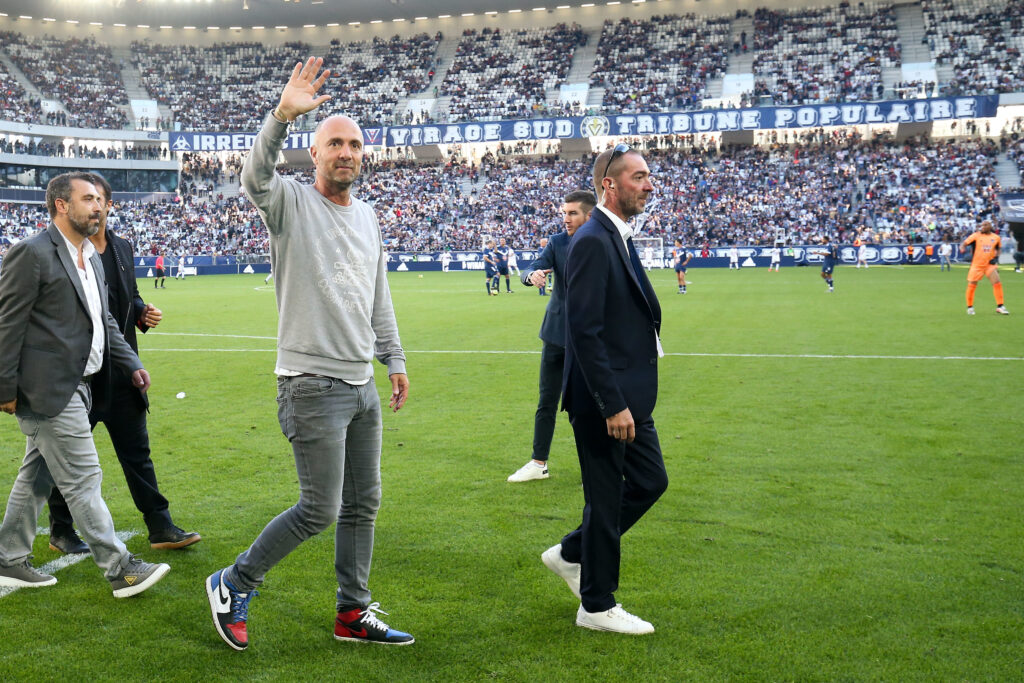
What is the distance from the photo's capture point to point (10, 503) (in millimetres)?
4590

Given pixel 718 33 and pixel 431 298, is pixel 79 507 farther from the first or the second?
pixel 718 33

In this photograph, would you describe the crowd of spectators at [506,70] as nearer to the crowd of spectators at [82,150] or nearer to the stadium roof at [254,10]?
the stadium roof at [254,10]

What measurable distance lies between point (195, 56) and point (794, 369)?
7297cm

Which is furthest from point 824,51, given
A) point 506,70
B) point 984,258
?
point 984,258

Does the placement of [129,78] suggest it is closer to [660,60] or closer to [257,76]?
[257,76]

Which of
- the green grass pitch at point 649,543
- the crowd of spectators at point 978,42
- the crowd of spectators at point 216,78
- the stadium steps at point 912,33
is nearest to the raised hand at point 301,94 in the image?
the green grass pitch at point 649,543

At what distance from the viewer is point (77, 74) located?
67.7 meters

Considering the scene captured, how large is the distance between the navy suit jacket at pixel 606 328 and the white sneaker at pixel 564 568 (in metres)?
0.89

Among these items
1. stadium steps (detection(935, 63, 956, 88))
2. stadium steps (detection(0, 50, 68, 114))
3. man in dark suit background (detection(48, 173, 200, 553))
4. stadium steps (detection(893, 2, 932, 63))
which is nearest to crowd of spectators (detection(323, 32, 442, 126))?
stadium steps (detection(0, 50, 68, 114))

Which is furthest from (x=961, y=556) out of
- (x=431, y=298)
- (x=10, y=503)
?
(x=431, y=298)

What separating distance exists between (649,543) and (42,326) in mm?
3682

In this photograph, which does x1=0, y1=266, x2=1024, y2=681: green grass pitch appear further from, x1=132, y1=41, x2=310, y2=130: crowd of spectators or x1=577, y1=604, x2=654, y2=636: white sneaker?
x1=132, y1=41, x2=310, y2=130: crowd of spectators

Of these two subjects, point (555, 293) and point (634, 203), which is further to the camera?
point (555, 293)

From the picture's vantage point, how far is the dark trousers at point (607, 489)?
13.2 feet
